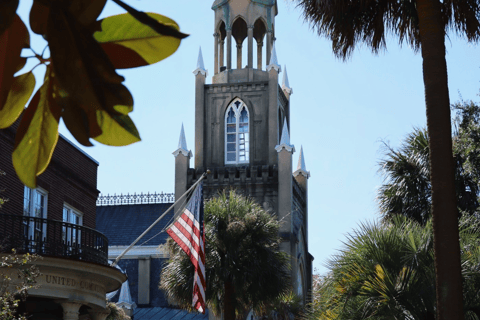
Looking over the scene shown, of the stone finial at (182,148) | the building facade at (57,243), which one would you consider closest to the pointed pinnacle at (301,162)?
the stone finial at (182,148)

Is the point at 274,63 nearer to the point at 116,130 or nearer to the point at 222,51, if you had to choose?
the point at 222,51

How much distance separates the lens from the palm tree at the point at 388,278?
1214cm

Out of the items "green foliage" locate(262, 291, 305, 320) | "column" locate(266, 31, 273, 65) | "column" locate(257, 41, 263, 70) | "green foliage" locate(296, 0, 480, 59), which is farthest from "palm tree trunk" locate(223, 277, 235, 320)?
"column" locate(257, 41, 263, 70)

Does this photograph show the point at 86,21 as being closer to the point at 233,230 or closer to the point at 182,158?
the point at 233,230

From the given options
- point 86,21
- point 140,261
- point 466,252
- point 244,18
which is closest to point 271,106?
point 244,18

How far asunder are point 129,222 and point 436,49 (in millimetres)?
41546

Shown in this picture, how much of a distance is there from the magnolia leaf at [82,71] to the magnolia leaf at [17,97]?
7cm

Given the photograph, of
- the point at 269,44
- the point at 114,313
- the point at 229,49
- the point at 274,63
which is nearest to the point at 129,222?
the point at 229,49

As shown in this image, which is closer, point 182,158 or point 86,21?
point 86,21

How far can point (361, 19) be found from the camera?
1114 centimetres

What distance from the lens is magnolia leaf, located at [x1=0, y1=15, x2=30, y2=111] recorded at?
922 mm

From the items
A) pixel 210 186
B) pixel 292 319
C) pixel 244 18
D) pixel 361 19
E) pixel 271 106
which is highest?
pixel 244 18

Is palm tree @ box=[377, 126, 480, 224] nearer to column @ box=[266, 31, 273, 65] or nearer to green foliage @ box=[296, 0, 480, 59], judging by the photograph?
green foliage @ box=[296, 0, 480, 59]

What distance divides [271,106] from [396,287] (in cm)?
3143
